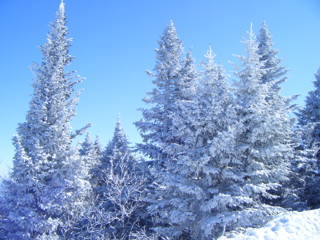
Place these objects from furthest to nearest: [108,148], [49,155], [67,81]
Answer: [108,148]
[67,81]
[49,155]

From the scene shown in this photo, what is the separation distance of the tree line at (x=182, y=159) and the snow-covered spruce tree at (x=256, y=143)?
0.06 metres

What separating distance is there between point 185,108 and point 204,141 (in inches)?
84.6

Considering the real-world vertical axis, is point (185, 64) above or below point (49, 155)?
above

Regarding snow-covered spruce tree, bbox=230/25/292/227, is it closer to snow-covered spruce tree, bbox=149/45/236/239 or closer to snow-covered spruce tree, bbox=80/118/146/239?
snow-covered spruce tree, bbox=149/45/236/239

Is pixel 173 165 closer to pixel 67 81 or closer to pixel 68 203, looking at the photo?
pixel 68 203

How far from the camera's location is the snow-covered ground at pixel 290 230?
6.61m

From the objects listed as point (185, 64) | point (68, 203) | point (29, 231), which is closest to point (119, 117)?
point (185, 64)

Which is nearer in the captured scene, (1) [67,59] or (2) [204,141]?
(2) [204,141]

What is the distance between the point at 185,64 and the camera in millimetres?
16250

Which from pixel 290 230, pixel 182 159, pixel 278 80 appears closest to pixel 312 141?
pixel 278 80

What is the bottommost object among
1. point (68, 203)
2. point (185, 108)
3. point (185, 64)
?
point (68, 203)

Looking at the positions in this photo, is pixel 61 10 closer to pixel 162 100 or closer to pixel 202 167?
pixel 162 100

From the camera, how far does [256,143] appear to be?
12484 mm

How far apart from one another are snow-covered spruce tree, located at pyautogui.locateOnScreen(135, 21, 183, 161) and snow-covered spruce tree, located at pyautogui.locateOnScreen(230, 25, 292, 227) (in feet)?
14.4
